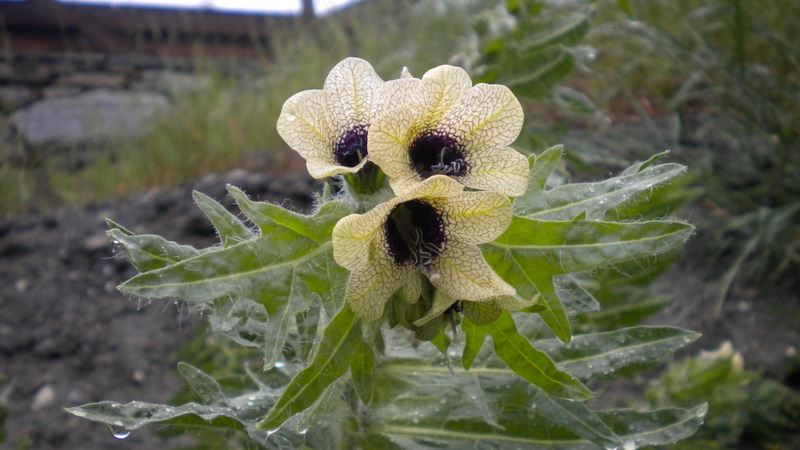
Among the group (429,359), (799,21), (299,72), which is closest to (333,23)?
(299,72)

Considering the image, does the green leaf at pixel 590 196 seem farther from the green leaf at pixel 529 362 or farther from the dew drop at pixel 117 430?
the dew drop at pixel 117 430

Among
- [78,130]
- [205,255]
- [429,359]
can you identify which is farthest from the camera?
[78,130]

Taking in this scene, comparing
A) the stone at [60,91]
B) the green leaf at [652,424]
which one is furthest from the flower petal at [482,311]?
the stone at [60,91]

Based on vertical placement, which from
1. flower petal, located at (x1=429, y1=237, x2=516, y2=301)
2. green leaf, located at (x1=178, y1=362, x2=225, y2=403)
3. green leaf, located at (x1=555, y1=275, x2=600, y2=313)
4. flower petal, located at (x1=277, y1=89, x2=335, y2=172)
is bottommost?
green leaf, located at (x1=178, y1=362, x2=225, y2=403)

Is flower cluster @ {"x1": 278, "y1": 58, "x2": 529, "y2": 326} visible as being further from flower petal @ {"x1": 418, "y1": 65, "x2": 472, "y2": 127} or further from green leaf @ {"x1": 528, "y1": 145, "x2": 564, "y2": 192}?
green leaf @ {"x1": 528, "y1": 145, "x2": 564, "y2": 192}

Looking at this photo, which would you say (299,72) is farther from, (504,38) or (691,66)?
(504,38)

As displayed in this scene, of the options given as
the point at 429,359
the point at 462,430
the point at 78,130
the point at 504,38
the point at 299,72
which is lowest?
the point at 78,130

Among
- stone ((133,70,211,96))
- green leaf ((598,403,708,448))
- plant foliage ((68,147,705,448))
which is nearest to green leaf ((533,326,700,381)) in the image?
plant foliage ((68,147,705,448))
